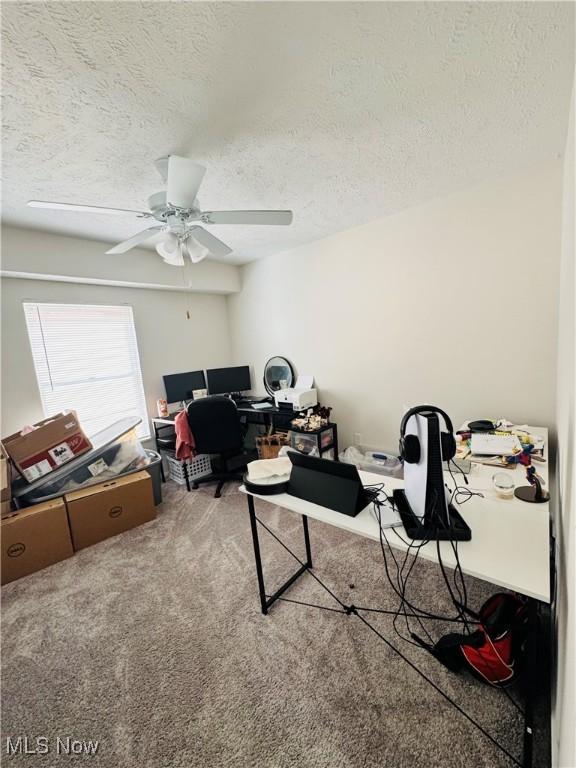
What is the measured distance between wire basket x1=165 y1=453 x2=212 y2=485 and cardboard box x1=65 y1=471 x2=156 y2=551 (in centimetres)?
61

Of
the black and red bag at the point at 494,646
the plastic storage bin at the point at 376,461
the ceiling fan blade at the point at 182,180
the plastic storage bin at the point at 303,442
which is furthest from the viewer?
the plastic storage bin at the point at 303,442

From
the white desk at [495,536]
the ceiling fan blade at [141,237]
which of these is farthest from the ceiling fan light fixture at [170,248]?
the white desk at [495,536]

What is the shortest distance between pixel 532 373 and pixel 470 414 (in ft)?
1.78

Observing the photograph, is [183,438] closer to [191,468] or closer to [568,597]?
[191,468]

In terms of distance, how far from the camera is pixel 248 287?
13.3 feet

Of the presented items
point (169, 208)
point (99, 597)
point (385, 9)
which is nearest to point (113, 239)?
point (169, 208)

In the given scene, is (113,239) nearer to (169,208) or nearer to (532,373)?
(169,208)

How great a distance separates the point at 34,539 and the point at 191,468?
144 centimetres

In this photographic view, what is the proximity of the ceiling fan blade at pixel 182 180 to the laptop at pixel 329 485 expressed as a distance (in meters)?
1.39

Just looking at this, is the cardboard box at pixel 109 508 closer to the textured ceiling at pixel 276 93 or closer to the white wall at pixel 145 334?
the white wall at pixel 145 334

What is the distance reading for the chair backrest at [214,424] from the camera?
2.89 m

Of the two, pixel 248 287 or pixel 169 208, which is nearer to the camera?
pixel 169 208

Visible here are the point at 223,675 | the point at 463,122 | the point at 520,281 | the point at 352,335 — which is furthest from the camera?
the point at 352,335

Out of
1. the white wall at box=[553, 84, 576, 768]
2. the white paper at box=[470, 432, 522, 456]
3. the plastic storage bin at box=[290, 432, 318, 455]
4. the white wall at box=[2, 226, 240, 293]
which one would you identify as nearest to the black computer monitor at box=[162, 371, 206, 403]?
the white wall at box=[2, 226, 240, 293]
